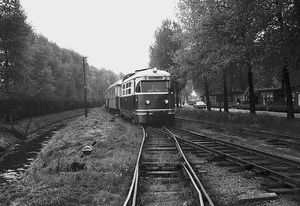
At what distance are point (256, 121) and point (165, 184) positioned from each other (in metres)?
12.8

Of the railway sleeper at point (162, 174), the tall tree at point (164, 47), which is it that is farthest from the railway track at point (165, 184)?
the tall tree at point (164, 47)

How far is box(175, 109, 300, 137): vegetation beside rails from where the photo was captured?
1398 cm

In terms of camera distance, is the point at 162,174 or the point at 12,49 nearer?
the point at 162,174

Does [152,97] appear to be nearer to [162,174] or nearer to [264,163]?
[264,163]

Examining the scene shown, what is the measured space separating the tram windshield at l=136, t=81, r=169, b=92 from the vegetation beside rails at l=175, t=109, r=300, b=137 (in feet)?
16.6

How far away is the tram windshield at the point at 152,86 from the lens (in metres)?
16.9

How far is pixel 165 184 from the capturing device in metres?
5.99

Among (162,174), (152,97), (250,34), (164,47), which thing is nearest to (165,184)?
(162,174)

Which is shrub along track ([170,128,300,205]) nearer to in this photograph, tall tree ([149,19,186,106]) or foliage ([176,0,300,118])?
foliage ([176,0,300,118])

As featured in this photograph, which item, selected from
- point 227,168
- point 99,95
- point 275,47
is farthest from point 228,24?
point 99,95

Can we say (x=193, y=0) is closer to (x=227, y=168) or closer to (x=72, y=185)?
(x=227, y=168)

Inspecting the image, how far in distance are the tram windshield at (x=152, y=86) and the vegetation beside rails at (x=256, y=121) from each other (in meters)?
5.07

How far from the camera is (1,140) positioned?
17.0m

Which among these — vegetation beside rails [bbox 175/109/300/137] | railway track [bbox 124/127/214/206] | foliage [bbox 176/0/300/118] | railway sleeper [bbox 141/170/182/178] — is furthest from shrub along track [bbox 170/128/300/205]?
foliage [bbox 176/0/300/118]
